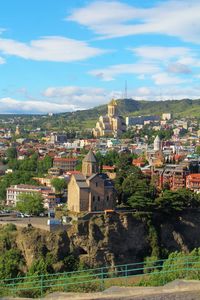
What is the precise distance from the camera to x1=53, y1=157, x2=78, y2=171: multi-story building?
198 feet

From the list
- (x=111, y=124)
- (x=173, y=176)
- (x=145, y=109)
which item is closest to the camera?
(x=173, y=176)

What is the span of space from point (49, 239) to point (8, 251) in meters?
2.17

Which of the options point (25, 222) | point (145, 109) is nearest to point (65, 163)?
point (25, 222)

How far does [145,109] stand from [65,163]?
114m

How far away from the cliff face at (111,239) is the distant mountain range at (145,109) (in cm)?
11371

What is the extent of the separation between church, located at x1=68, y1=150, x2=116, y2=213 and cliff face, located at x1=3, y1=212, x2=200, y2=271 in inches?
52.0

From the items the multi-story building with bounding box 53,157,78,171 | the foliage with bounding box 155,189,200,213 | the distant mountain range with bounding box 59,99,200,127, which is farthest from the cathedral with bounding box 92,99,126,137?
the foliage with bounding box 155,189,200,213

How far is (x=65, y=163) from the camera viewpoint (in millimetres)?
61250

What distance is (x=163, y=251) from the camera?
31359mm

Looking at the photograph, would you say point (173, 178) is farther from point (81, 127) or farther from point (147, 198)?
point (81, 127)

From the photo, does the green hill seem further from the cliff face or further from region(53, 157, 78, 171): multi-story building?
the cliff face

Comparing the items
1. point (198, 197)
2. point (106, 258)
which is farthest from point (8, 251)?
point (198, 197)

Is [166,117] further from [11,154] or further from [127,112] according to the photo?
[11,154]

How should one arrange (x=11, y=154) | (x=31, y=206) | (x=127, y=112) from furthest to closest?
(x=127, y=112) → (x=11, y=154) → (x=31, y=206)
